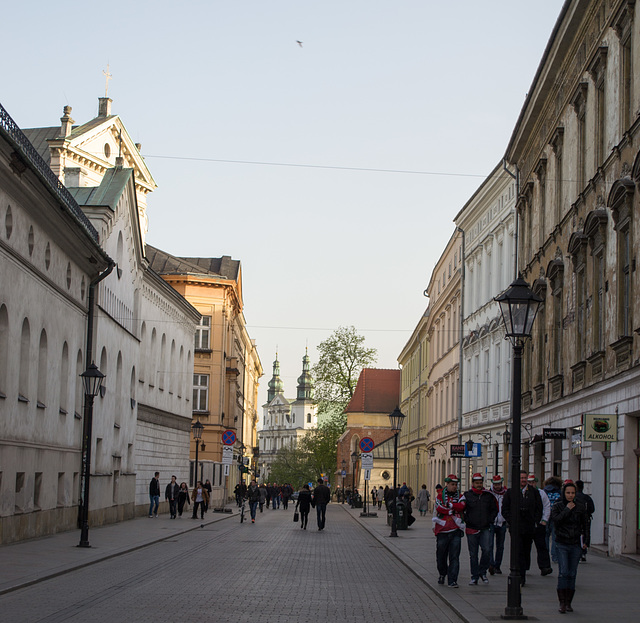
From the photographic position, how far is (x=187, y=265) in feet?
236

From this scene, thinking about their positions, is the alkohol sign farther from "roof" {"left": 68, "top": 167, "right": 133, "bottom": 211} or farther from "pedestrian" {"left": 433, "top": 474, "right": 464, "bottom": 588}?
"roof" {"left": 68, "top": 167, "right": 133, "bottom": 211}

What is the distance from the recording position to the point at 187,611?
41.6ft

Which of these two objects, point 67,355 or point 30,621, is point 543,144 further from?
point 30,621

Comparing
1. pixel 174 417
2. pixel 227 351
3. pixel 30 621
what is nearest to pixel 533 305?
pixel 30 621

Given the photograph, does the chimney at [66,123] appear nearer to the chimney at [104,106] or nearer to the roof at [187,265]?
the chimney at [104,106]

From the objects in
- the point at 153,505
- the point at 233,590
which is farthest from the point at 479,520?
the point at 153,505

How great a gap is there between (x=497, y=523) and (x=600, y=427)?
3.66m

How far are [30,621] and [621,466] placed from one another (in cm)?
1269

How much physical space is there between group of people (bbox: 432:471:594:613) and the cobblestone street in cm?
79

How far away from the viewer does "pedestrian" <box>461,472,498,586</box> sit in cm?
1645

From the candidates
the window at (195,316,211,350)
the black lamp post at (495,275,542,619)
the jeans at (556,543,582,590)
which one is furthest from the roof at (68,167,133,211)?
the window at (195,316,211,350)

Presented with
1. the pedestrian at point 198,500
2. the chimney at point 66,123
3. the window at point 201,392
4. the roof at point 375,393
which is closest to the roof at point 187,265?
the window at point 201,392

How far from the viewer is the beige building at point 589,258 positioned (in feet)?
67.4

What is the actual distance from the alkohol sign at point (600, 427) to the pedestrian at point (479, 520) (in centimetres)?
465
